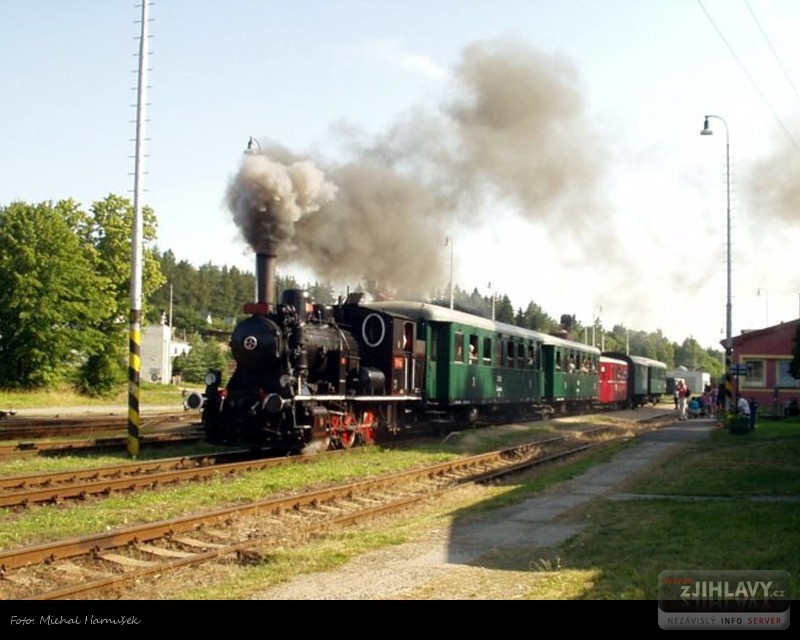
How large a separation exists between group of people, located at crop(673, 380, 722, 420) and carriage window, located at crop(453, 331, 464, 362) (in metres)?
15.8

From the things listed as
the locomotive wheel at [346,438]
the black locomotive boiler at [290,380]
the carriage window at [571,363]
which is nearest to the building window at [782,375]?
the carriage window at [571,363]

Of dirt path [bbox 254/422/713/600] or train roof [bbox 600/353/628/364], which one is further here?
train roof [bbox 600/353/628/364]

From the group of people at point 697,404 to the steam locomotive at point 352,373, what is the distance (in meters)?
10.8

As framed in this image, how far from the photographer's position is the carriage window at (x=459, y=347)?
860 inches

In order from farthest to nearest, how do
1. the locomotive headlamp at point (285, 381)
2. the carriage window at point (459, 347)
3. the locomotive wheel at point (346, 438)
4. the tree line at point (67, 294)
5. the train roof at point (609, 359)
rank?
1. the train roof at point (609, 359)
2. the tree line at point (67, 294)
3. the carriage window at point (459, 347)
4. the locomotive wheel at point (346, 438)
5. the locomotive headlamp at point (285, 381)

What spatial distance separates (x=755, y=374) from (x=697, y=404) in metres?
6.66

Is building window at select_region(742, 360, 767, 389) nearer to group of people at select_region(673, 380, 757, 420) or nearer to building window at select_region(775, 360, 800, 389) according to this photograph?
building window at select_region(775, 360, 800, 389)

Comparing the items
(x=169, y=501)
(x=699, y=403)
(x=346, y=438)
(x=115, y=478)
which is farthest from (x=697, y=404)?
(x=169, y=501)

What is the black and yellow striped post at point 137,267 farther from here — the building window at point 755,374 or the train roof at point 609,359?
the building window at point 755,374

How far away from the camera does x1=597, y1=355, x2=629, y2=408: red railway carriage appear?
40.3 m

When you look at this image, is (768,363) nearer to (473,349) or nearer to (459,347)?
(473,349)

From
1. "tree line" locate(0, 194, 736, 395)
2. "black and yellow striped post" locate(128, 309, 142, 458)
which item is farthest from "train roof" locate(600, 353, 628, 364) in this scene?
"black and yellow striped post" locate(128, 309, 142, 458)

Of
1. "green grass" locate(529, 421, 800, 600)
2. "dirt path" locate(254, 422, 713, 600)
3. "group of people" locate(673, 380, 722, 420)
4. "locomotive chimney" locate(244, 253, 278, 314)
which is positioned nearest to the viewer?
"dirt path" locate(254, 422, 713, 600)
